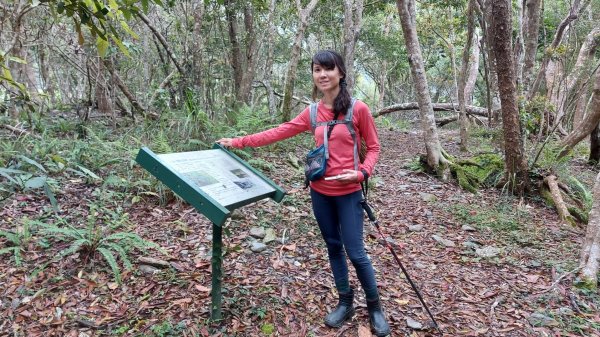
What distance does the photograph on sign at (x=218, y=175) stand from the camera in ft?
8.02

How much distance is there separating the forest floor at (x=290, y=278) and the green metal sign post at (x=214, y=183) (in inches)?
20.3

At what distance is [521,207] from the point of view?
Result: 18.8 ft

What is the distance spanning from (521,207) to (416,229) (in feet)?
6.17

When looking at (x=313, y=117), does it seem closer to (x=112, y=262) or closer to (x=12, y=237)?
(x=112, y=262)

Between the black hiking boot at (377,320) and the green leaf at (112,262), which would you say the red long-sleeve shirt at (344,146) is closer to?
the black hiking boot at (377,320)

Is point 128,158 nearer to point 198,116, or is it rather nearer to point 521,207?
point 198,116

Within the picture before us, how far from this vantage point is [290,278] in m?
3.65

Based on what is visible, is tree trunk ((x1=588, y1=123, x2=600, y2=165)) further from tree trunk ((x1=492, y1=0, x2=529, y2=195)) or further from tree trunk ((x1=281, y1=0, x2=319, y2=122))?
tree trunk ((x1=281, y1=0, x2=319, y2=122))

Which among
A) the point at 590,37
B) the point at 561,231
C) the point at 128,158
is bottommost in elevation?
the point at 561,231

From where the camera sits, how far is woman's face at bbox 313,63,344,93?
2756 mm

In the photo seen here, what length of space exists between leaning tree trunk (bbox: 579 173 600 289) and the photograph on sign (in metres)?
3.11

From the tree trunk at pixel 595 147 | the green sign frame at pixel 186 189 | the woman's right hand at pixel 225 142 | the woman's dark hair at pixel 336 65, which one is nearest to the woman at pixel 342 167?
the woman's dark hair at pixel 336 65

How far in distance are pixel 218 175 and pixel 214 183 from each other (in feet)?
0.46

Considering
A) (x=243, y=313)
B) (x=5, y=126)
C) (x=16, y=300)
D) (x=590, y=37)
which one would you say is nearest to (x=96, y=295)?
(x=16, y=300)
